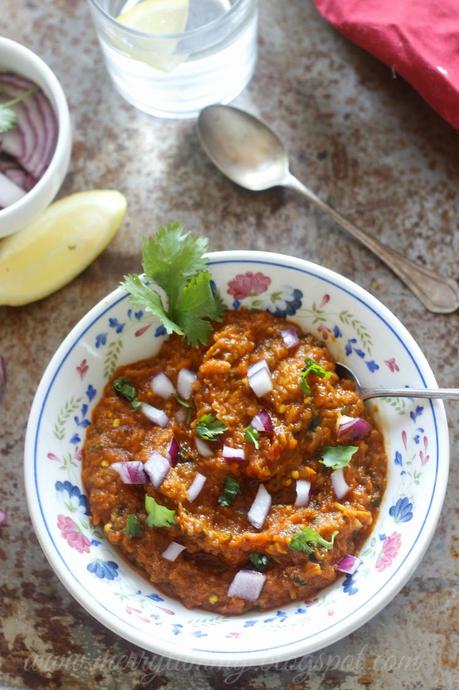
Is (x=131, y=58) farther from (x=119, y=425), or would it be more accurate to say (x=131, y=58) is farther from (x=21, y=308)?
(x=119, y=425)

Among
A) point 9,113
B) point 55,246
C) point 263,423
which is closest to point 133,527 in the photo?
→ point 263,423

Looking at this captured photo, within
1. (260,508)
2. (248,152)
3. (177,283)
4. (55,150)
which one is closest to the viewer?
(260,508)

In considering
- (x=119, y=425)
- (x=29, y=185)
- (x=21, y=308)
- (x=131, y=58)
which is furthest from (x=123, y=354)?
(x=131, y=58)

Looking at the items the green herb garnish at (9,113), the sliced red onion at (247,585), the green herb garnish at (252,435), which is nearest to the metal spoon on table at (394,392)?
the green herb garnish at (252,435)

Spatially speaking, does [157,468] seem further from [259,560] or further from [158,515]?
[259,560]

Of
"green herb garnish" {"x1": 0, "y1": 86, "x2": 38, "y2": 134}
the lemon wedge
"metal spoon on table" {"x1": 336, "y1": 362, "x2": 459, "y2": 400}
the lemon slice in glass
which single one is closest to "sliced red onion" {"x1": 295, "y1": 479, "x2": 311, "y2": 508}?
"metal spoon on table" {"x1": 336, "y1": 362, "x2": 459, "y2": 400}

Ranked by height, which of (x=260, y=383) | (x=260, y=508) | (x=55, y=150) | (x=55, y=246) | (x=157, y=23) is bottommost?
(x=260, y=508)

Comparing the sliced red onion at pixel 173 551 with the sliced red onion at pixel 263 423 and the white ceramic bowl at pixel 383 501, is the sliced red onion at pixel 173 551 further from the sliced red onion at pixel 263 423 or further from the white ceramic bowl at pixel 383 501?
the sliced red onion at pixel 263 423

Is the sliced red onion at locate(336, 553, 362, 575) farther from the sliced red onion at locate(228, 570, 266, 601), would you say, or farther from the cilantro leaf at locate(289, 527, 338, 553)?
the sliced red onion at locate(228, 570, 266, 601)
